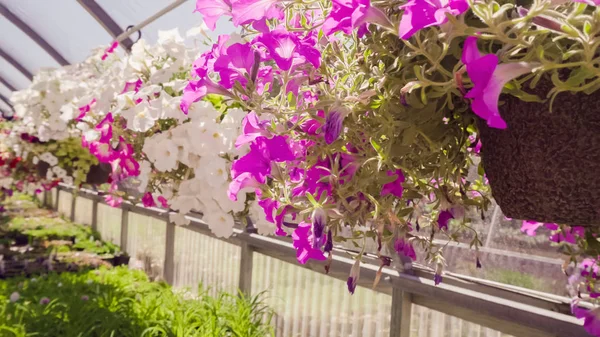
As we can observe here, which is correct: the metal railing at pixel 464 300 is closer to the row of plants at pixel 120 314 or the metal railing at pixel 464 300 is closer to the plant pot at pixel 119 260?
the row of plants at pixel 120 314

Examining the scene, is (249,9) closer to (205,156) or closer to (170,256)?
(205,156)

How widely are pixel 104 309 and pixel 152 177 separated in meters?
2.47

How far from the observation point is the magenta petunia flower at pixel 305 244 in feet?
1.92

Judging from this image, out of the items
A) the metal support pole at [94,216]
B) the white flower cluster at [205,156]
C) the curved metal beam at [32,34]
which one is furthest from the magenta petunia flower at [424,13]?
the metal support pole at [94,216]

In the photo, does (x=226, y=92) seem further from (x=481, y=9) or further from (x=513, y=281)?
(x=513, y=281)

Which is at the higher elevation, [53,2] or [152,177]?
[53,2]

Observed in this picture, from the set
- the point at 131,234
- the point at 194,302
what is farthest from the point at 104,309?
the point at 131,234

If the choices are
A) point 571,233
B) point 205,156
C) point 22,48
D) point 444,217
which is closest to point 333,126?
point 444,217

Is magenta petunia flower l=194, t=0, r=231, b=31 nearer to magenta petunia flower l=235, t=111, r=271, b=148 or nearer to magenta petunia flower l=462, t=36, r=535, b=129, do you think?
magenta petunia flower l=235, t=111, r=271, b=148

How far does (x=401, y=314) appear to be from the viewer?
2195 mm

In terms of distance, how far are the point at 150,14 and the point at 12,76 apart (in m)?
4.89

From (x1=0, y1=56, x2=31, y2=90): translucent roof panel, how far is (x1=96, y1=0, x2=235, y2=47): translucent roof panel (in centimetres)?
373

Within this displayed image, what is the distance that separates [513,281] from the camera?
1.85 m

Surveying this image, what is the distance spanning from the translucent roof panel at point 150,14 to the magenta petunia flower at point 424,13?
356cm
